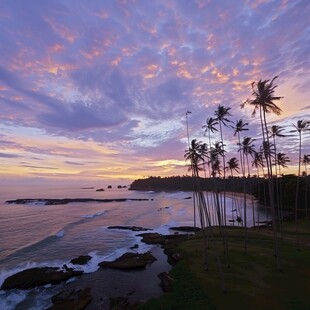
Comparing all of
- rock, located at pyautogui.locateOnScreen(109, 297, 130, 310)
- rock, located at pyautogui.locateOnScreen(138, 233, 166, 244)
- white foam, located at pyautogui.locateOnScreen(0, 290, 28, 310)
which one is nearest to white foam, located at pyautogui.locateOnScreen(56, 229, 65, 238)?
rock, located at pyautogui.locateOnScreen(138, 233, 166, 244)

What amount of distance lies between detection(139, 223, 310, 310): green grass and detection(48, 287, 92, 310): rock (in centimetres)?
679

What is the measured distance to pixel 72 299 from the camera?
101 feet

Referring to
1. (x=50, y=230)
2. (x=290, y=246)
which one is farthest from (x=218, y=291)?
(x=50, y=230)

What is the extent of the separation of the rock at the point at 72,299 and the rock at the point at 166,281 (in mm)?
8109

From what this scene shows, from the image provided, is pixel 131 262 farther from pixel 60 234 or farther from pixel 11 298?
pixel 60 234

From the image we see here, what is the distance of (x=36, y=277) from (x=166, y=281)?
16773 millimetres

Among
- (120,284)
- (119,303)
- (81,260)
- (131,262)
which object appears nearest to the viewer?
(119,303)

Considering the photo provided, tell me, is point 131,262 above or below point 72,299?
above

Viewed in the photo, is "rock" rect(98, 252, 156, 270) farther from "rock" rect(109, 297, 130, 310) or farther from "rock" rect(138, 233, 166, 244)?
"rock" rect(138, 233, 166, 244)

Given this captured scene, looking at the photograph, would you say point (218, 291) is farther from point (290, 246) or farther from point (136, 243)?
point (136, 243)

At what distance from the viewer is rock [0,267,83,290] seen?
117ft

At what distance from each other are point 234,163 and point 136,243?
25888mm

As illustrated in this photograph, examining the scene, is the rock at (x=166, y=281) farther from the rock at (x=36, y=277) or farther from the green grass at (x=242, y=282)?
the rock at (x=36, y=277)

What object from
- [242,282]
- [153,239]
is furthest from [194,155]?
[153,239]
